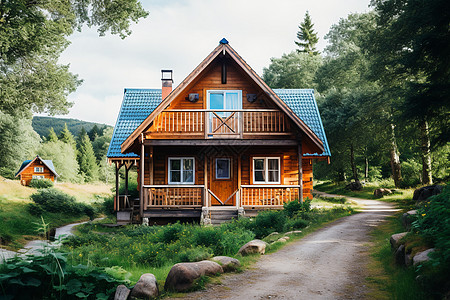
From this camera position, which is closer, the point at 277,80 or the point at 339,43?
the point at 339,43

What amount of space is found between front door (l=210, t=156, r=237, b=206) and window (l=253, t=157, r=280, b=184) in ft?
3.83

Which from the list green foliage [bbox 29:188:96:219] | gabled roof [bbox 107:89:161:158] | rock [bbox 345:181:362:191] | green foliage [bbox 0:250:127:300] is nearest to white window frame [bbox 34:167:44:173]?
green foliage [bbox 29:188:96:219]

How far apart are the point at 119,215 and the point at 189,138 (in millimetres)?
5178

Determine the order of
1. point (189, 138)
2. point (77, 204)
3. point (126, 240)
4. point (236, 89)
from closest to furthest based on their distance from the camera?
1. point (126, 240)
2. point (189, 138)
3. point (236, 89)
4. point (77, 204)

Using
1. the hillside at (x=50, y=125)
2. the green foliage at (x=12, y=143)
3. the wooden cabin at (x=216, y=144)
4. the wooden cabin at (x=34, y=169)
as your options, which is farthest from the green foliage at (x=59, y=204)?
the hillside at (x=50, y=125)

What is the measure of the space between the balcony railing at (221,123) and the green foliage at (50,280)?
424 inches

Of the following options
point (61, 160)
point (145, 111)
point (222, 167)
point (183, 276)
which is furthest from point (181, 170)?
point (61, 160)

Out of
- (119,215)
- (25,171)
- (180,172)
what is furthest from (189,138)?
(25,171)

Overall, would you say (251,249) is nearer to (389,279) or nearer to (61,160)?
(389,279)

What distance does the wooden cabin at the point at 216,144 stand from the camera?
15.9 meters

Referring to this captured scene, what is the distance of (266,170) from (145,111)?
745 centimetres

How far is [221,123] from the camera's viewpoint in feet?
53.9

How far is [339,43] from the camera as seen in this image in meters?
42.9

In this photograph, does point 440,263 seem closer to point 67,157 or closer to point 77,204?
point 77,204
